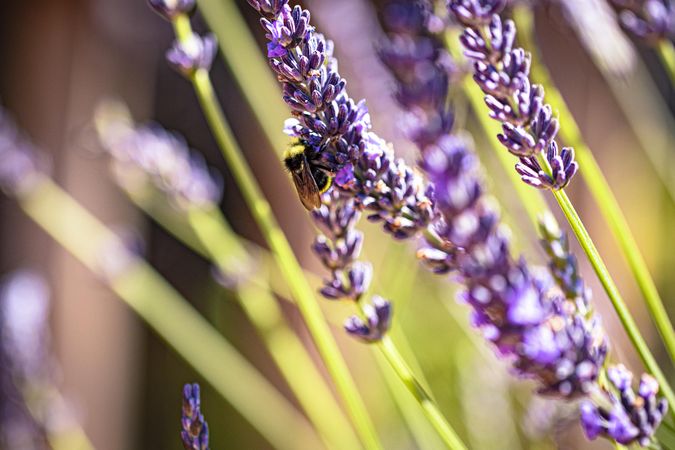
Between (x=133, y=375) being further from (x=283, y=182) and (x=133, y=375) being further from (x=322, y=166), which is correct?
(x=322, y=166)

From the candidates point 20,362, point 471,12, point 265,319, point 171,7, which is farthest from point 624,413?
point 20,362

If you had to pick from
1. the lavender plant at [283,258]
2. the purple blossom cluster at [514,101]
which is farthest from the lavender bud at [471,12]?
the lavender plant at [283,258]

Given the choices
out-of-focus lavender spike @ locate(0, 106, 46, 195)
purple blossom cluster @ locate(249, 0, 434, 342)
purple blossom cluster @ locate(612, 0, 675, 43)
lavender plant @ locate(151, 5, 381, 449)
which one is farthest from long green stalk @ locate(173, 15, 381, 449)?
out-of-focus lavender spike @ locate(0, 106, 46, 195)

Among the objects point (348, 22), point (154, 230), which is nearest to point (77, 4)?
point (154, 230)

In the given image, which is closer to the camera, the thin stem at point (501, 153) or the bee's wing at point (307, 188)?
the bee's wing at point (307, 188)

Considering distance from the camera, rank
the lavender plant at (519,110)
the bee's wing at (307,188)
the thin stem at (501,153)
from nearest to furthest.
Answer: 1. the lavender plant at (519,110)
2. the bee's wing at (307,188)
3. the thin stem at (501,153)

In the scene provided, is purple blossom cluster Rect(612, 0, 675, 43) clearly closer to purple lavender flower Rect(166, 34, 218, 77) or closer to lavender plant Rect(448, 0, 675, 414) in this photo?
lavender plant Rect(448, 0, 675, 414)

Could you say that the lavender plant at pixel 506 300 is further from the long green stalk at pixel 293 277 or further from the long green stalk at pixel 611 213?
the long green stalk at pixel 293 277
